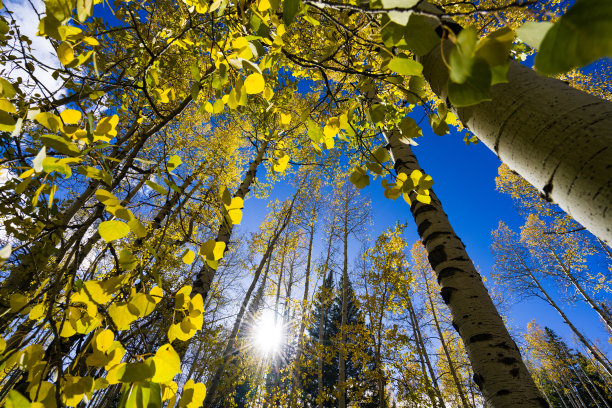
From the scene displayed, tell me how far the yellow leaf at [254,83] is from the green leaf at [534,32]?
19.8 inches

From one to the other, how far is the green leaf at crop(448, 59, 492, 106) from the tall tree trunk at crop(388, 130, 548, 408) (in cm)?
59

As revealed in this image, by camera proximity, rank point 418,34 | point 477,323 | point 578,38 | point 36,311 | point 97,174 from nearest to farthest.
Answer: point 578,38 → point 418,34 → point 97,174 → point 36,311 → point 477,323

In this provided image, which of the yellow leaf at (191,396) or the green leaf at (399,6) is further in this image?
the yellow leaf at (191,396)

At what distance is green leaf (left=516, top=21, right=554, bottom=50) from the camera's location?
280mm

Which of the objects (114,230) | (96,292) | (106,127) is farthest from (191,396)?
(106,127)

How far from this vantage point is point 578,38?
0.26 m

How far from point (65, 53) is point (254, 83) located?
52 cm

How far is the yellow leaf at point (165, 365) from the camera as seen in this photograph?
0.59m

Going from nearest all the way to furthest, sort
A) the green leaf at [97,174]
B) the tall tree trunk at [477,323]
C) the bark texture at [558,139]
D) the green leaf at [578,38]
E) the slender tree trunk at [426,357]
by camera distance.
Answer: the green leaf at [578,38] → the bark texture at [558,139] → the green leaf at [97,174] → the tall tree trunk at [477,323] → the slender tree trunk at [426,357]

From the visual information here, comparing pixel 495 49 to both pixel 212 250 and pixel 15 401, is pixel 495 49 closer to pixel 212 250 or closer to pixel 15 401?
pixel 212 250

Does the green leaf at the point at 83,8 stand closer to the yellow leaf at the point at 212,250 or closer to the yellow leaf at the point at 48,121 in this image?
the yellow leaf at the point at 48,121

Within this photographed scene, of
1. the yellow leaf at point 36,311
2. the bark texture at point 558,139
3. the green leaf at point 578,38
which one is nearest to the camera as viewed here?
the green leaf at point 578,38

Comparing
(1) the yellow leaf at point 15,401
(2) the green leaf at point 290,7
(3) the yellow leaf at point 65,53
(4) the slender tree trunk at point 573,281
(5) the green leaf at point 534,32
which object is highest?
(4) the slender tree trunk at point 573,281

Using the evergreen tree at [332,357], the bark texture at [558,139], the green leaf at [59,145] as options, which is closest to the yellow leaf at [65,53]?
the green leaf at [59,145]
